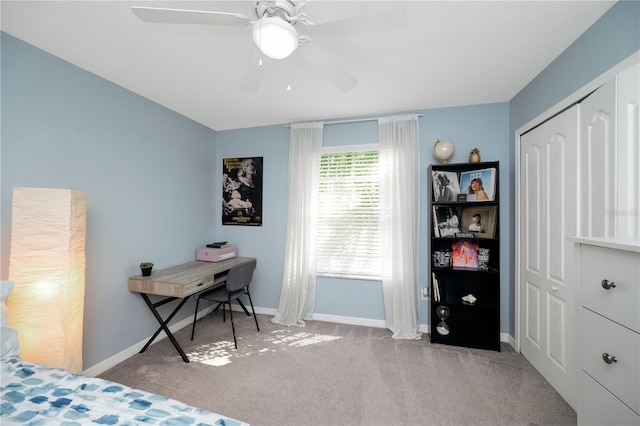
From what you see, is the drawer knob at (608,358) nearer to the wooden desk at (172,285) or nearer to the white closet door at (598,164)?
the white closet door at (598,164)

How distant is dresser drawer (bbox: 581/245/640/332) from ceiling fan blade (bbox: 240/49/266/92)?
1.79 metres

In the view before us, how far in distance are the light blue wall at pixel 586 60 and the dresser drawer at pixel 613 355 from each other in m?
1.47

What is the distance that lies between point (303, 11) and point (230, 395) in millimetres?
2529

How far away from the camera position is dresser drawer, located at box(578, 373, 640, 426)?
846mm

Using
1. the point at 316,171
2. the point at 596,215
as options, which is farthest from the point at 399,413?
the point at 316,171

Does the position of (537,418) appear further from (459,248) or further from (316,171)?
(316,171)

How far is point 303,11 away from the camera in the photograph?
129 cm

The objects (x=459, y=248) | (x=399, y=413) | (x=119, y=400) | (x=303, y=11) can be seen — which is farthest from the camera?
(x=459, y=248)

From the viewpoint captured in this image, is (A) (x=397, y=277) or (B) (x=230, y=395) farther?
(A) (x=397, y=277)

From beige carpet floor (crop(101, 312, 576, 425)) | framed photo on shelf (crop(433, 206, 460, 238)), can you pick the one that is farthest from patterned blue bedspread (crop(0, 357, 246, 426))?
framed photo on shelf (crop(433, 206, 460, 238))

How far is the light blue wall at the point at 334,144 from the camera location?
8.77ft

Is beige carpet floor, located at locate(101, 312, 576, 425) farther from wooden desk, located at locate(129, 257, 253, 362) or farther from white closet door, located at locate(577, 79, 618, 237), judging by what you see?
white closet door, located at locate(577, 79, 618, 237)

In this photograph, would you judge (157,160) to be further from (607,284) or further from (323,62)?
(607,284)

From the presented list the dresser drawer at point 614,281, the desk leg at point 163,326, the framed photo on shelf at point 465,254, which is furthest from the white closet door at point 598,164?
the desk leg at point 163,326
